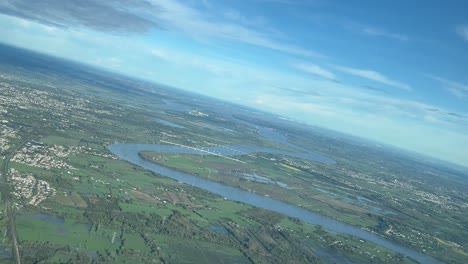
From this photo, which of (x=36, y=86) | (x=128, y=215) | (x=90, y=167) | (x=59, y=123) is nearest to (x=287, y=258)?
(x=128, y=215)

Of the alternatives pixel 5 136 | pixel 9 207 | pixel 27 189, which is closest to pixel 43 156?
pixel 5 136

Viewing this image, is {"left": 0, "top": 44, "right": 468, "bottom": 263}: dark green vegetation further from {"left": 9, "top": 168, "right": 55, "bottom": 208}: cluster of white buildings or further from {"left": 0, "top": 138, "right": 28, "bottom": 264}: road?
{"left": 0, "top": 138, "right": 28, "bottom": 264}: road

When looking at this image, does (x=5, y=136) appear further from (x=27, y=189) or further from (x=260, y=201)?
(x=260, y=201)

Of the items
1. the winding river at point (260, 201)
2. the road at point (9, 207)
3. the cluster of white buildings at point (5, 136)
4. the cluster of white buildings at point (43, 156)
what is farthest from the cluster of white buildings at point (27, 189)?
the winding river at point (260, 201)

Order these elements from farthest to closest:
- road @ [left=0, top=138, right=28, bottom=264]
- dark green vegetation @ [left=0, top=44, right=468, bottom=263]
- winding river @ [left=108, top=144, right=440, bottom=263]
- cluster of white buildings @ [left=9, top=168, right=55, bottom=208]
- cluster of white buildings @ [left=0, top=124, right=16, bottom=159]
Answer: winding river @ [left=108, top=144, right=440, bottom=263] → cluster of white buildings @ [left=0, top=124, right=16, bottom=159] → cluster of white buildings @ [left=9, top=168, right=55, bottom=208] → dark green vegetation @ [left=0, top=44, right=468, bottom=263] → road @ [left=0, top=138, right=28, bottom=264]

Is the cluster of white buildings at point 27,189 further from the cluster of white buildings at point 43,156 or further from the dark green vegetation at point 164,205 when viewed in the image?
the cluster of white buildings at point 43,156

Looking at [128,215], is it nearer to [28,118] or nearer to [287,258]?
[287,258]

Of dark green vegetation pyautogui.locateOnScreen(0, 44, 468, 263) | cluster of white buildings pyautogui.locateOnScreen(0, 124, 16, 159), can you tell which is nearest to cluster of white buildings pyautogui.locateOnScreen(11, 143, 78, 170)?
dark green vegetation pyautogui.locateOnScreen(0, 44, 468, 263)

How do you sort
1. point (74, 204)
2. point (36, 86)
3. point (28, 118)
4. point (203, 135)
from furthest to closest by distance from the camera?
1. point (36, 86)
2. point (203, 135)
3. point (28, 118)
4. point (74, 204)
